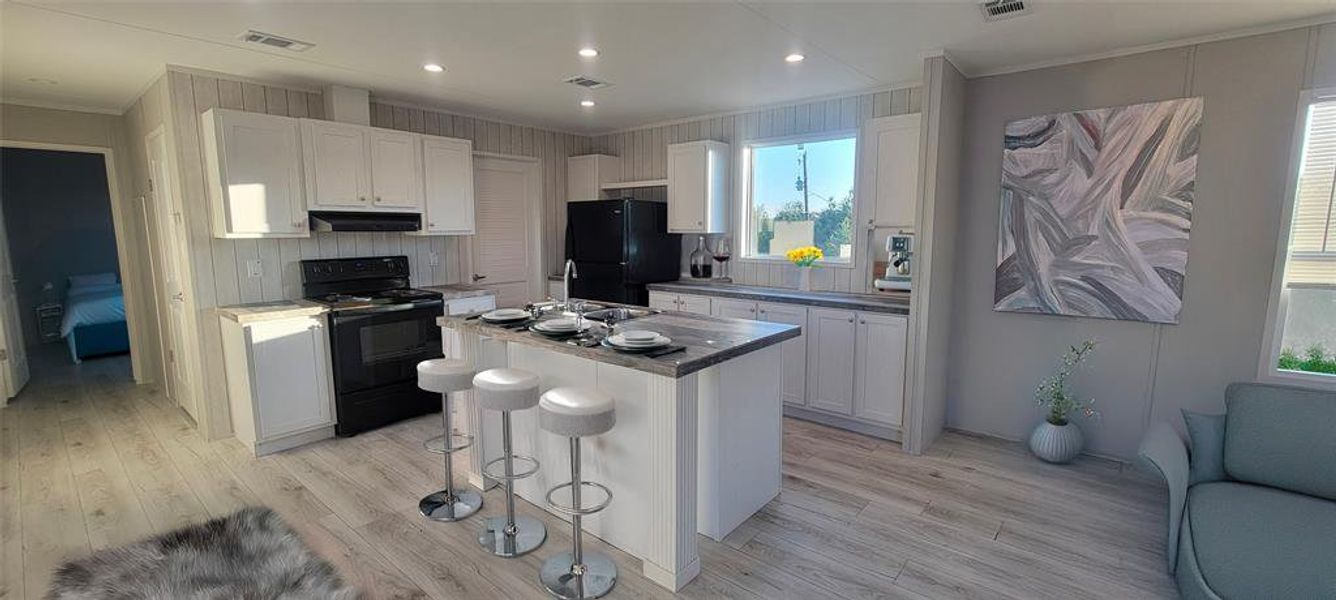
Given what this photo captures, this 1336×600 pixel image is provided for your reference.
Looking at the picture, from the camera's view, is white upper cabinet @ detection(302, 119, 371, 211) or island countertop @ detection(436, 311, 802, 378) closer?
island countertop @ detection(436, 311, 802, 378)

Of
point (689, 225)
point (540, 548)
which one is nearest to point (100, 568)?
point (540, 548)

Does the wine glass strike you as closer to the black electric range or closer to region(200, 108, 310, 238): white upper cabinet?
the black electric range

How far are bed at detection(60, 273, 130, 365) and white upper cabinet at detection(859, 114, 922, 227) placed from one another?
24.0 ft

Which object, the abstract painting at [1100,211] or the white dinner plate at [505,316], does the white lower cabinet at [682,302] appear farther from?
the abstract painting at [1100,211]

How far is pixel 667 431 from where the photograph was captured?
2184mm

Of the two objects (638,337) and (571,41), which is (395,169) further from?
(638,337)

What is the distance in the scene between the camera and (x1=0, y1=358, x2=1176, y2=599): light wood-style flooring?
231cm

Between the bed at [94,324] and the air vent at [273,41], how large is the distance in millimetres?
4613

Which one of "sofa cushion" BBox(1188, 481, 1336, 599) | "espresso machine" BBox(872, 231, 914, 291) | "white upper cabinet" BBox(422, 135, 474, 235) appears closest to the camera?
"sofa cushion" BBox(1188, 481, 1336, 599)

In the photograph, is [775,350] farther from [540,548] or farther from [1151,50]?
[1151,50]

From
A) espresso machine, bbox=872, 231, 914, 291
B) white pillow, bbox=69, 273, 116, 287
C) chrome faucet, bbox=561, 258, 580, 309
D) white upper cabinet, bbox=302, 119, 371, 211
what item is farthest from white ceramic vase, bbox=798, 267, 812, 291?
white pillow, bbox=69, 273, 116, 287

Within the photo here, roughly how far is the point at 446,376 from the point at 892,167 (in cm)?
317

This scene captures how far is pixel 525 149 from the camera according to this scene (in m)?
5.46

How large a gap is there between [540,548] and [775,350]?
1.45 metres
